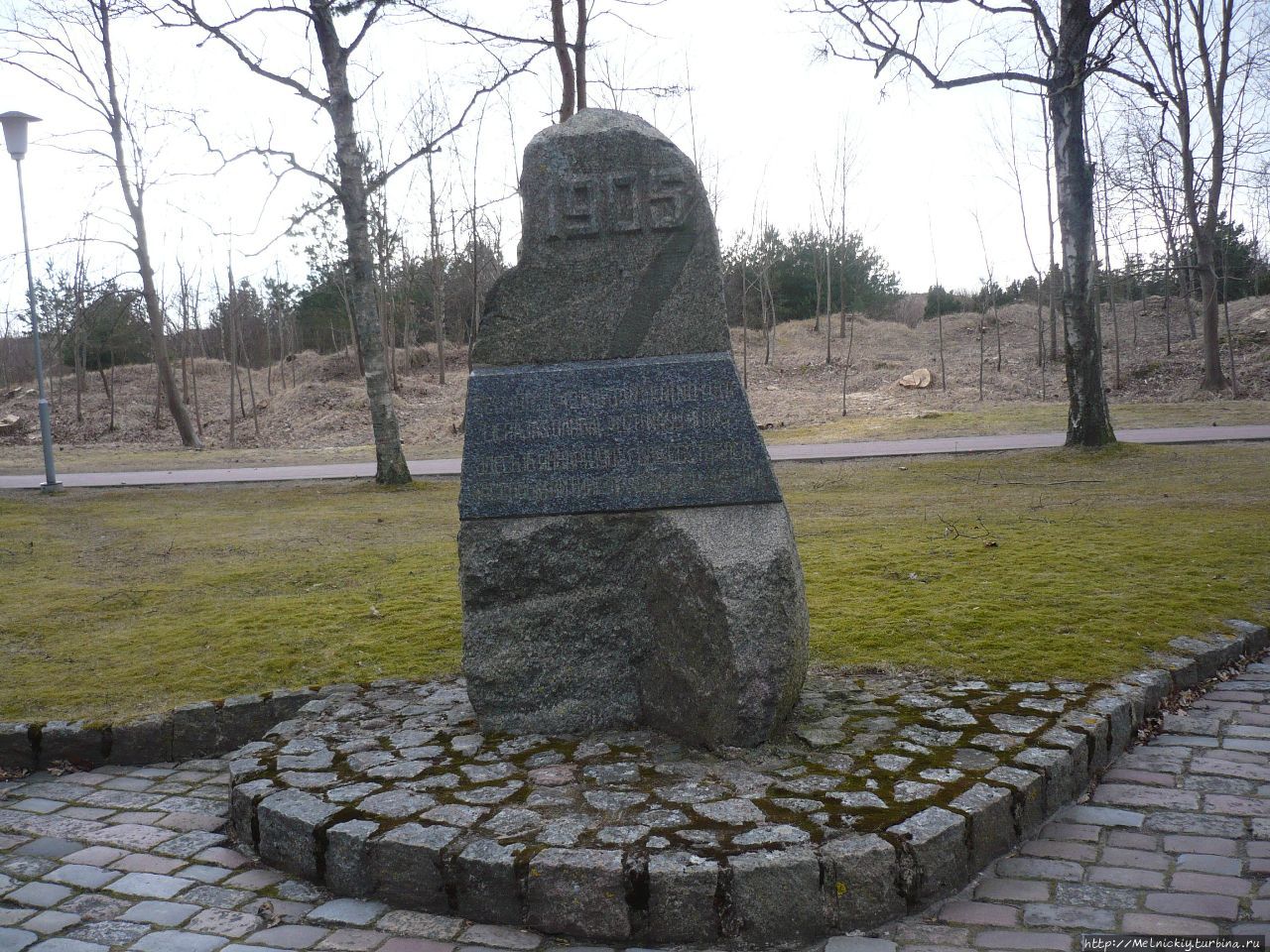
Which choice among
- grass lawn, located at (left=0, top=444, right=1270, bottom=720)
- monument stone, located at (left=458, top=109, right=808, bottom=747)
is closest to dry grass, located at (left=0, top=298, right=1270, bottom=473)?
grass lawn, located at (left=0, top=444, right=1270, bottom=720)

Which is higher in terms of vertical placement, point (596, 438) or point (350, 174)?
point (350, 174)

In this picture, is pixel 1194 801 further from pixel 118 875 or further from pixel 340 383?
pixel 340 383

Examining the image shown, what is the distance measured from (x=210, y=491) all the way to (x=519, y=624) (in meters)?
13.4

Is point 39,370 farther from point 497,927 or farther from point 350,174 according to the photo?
point 497,927

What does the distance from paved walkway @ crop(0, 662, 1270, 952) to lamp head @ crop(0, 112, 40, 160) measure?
1441cm

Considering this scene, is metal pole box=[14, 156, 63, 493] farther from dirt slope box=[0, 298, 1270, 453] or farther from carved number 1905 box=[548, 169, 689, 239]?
carved number 1905 box=[548, 169, 689, 239]

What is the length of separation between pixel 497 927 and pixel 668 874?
2.21 feet

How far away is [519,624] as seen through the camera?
5.05 metres

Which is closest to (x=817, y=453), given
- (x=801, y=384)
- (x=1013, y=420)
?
(x=1013, y=420)

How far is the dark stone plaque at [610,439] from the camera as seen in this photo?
16.1ft

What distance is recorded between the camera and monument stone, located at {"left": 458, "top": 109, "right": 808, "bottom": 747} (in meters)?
4.93

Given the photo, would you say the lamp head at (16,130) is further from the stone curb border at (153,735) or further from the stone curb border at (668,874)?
the stone curb border at (668,874)

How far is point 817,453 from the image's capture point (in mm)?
18156

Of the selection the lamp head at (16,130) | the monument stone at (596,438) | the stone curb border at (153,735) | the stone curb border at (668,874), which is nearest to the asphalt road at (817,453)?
the lamp head at (16,130)
